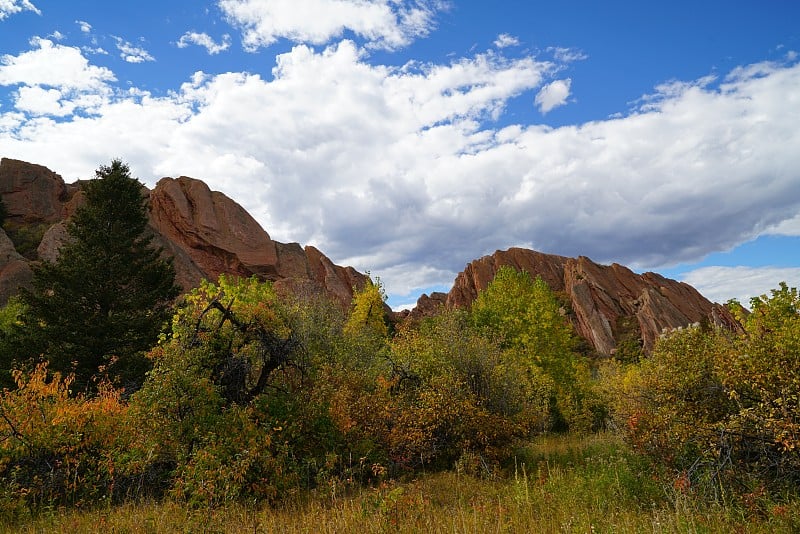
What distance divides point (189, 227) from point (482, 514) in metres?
68.7

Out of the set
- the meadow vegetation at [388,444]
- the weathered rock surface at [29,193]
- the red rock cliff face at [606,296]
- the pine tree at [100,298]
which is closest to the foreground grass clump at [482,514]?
the meadow vegetation at [388,444]

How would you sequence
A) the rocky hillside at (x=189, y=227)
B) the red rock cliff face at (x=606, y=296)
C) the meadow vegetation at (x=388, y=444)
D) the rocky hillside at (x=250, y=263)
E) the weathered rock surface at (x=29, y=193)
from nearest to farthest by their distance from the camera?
the meadow vegetation at (x=388, y=444) → the rocky hillside at (x=250, y=263) → the rocky hillside at (x=189, y=227) → the weathered rock surface at (x=29, y=193) → the red rock cliff face at (x=606, y=296)

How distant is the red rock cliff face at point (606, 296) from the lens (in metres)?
83.5

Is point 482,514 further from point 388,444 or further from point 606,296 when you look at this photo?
point 606,296

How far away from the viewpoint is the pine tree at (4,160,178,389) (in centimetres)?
2498

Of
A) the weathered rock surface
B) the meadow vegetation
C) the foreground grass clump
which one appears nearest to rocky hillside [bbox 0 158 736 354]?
the weathered rock surface

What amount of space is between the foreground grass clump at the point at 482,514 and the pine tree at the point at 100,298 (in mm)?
16898

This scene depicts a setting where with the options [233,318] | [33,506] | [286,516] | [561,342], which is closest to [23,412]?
[33,506]

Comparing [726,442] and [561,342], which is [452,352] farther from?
[561,342]

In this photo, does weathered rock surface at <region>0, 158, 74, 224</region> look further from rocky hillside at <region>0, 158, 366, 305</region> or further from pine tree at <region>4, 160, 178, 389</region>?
pine tree at <region>4, 160, 178, 389</region>

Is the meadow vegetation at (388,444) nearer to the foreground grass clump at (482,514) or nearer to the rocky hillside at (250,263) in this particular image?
the foreground grass clump at (482,514)

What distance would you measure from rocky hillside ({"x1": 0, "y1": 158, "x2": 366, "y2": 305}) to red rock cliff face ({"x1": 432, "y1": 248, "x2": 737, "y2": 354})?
141 feet

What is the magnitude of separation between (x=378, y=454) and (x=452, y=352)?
5000 millimetres

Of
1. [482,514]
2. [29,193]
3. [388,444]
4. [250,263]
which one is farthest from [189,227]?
[482,514]
